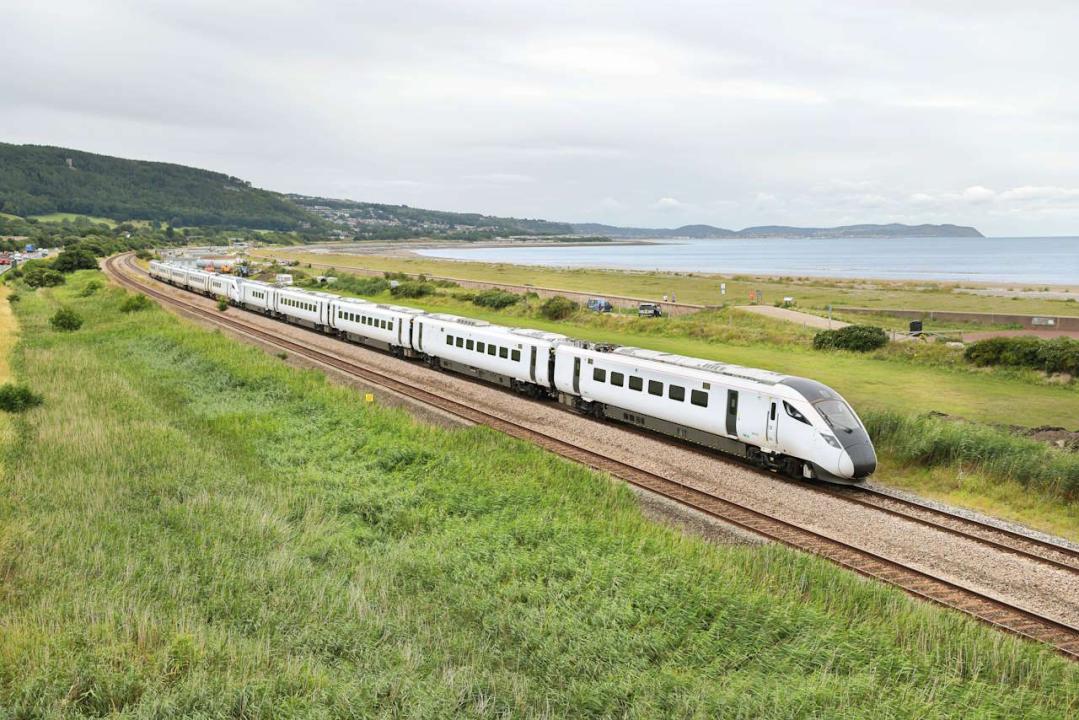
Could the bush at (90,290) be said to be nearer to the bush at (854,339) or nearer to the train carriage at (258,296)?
the train carriage at (258,296)

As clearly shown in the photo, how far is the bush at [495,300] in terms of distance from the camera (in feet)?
198

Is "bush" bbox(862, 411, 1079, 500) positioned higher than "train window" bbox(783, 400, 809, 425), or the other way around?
"train window" bbox(783, 400, 809, 425)

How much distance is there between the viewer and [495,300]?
61.2 m

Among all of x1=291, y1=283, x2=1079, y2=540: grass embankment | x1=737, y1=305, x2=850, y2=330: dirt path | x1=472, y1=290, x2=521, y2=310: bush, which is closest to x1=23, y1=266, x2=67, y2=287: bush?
x1=472, y1=290, x2=521, y2=310: bush

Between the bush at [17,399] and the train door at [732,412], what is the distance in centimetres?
2262

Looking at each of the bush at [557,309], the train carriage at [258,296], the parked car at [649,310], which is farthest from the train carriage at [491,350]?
the train carriage at [258,296]

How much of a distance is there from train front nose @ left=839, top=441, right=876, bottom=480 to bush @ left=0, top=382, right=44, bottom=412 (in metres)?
25.3

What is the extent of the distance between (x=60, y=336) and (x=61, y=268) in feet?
231

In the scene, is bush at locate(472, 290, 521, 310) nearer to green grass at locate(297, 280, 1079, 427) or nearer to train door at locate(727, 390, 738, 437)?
green grass at locate(297, 280, 1079, 427)

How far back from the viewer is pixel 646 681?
891 cm

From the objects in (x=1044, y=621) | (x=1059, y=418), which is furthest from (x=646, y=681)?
(x=1059, y=418)

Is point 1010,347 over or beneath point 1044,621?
over

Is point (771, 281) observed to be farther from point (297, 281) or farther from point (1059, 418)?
point (1059, 418)

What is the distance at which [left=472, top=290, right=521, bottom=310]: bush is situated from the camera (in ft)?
198
